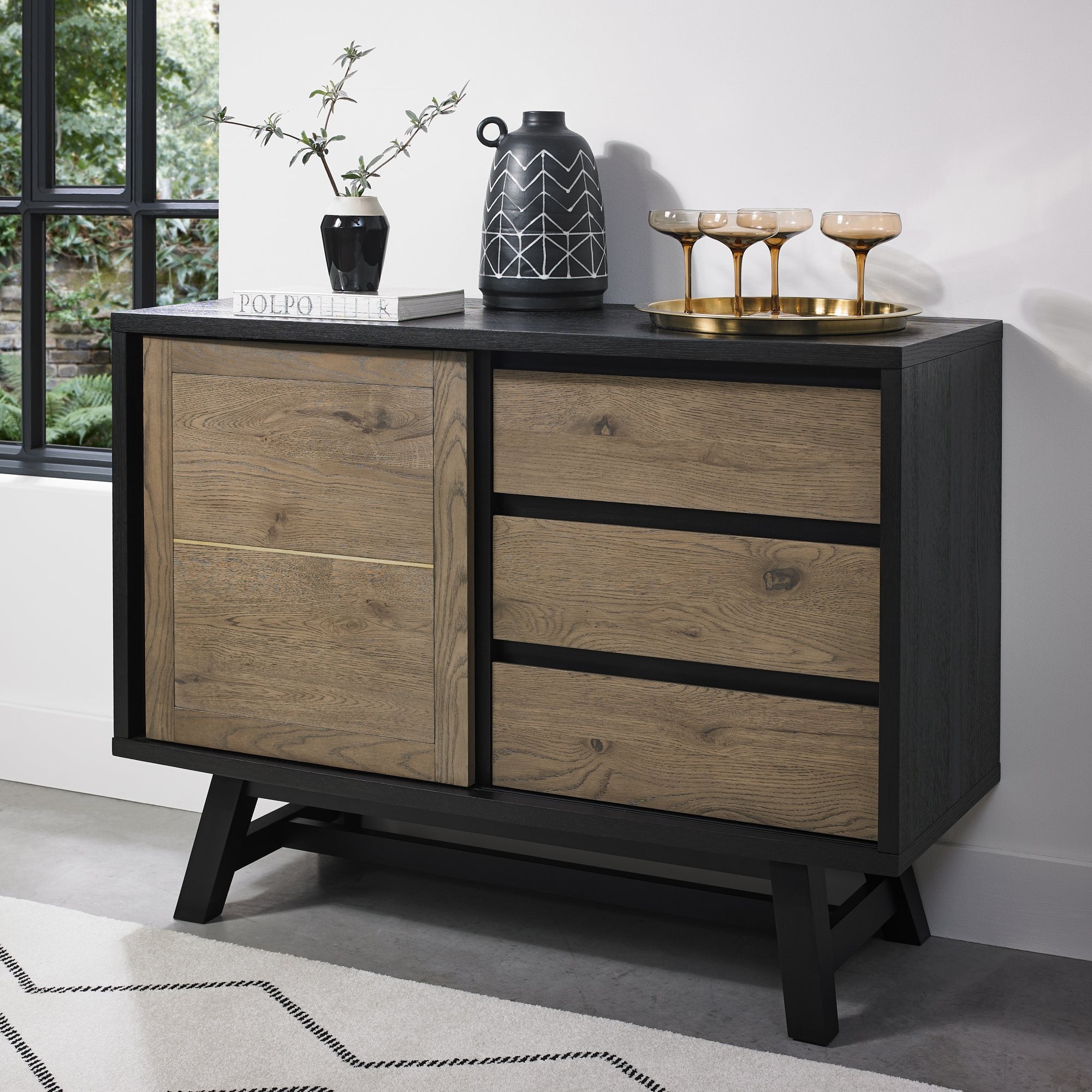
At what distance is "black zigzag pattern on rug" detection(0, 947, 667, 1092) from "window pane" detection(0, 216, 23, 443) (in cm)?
151

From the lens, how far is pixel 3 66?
3.08 meters

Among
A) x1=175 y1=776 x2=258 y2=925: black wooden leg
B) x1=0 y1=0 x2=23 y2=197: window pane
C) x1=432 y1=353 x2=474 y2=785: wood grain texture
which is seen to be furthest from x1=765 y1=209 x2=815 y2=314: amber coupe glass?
x1=0 y1=0 x2=23 y2=197: window pane

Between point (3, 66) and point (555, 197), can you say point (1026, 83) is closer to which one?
point (555, 197)

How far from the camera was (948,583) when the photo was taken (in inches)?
77.2

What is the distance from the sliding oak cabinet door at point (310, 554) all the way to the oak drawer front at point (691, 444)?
0.32 ft

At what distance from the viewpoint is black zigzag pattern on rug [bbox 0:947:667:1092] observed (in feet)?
6.07

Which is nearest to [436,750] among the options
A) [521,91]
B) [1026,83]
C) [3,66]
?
[521,91]

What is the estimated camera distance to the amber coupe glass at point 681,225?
6.61ft

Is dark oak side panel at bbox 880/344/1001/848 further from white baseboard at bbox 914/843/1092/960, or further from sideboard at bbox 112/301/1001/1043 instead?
white baseboard at bbox 914/843/1092/960

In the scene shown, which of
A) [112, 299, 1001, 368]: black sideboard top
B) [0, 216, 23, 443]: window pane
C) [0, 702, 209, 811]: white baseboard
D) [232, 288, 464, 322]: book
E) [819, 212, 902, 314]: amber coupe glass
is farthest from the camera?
[0, 216, 23, 443]: window pane

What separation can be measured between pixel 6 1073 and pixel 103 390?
164cm

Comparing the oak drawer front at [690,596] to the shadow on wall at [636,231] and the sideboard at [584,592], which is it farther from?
the shadow on wall at [636,231]

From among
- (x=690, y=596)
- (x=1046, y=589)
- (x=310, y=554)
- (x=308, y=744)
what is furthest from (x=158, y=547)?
(x=1046, y=589)

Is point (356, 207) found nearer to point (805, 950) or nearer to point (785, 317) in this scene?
point (785, 317)
